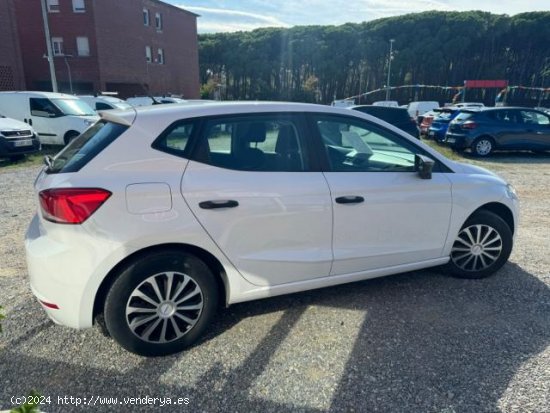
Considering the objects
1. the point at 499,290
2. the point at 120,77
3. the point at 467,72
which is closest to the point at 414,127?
the point at 499,290

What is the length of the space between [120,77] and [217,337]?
32.7 meters

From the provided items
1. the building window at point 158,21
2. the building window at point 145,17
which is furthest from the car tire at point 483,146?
the building window at point 158,21

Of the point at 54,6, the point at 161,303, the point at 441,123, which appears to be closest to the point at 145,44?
the point at 54,6

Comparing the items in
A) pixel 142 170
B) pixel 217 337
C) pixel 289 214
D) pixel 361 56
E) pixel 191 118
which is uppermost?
pixel 361 56

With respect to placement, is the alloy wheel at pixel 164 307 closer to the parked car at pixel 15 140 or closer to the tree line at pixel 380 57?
the parked car at pixel 15 140

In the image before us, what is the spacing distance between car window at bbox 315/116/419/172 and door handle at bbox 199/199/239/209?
88cm

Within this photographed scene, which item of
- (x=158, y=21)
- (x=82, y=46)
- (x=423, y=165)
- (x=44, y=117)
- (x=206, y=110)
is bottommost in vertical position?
(x=44, y=117)

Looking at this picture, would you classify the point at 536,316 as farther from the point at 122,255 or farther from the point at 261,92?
the point at 261,92

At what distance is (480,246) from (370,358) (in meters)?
1.77

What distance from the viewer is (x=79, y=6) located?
28.4 meters

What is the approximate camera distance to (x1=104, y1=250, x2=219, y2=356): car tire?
255cm

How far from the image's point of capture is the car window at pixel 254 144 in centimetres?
276

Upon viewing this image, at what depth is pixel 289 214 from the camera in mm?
2848

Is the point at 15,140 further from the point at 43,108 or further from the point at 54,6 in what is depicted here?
the point at 54,6
